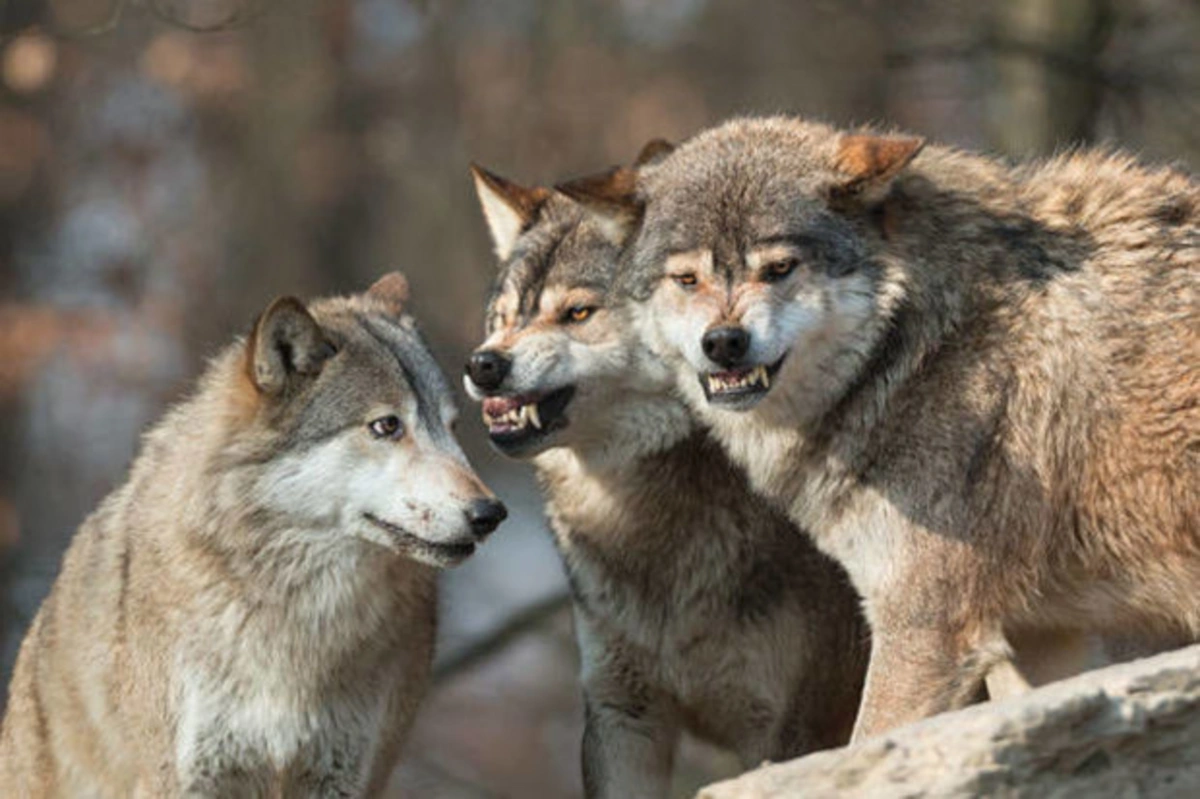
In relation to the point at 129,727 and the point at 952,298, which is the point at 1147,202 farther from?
the point at 129,727

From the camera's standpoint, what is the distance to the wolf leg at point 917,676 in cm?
673

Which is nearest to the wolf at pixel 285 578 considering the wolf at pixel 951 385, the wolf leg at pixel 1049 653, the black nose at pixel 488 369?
the black nose at pixel 488 369

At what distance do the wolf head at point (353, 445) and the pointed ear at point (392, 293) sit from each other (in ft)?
1.65

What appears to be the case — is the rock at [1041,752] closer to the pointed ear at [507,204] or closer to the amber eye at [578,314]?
the amber eye at [578,314]

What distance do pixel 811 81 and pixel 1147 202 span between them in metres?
12.5

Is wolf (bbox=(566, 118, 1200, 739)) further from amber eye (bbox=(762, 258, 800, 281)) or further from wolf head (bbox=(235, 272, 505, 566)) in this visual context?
wolf head (bbox=(235, 272, 505, 566))

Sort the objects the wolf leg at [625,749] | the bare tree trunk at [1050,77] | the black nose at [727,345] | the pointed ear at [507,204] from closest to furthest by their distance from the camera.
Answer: the black nose at [727,345] < the wolf leg at [625,749] < the pointed ear at [507,204] < the bare tree trunk at [1050,77]

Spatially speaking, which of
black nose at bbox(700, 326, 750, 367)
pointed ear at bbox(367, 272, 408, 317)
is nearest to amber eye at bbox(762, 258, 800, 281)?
black nose at bbox(700, 326, 750, 367)

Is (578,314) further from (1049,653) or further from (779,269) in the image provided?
(1049,653)

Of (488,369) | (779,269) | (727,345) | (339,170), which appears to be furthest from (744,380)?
(339,170)

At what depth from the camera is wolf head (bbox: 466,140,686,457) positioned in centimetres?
757

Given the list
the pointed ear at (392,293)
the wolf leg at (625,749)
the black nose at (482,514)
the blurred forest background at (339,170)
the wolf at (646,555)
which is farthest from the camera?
the blurred forest background at (339,170)

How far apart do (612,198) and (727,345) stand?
107 centimetres

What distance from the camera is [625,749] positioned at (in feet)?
26.2
